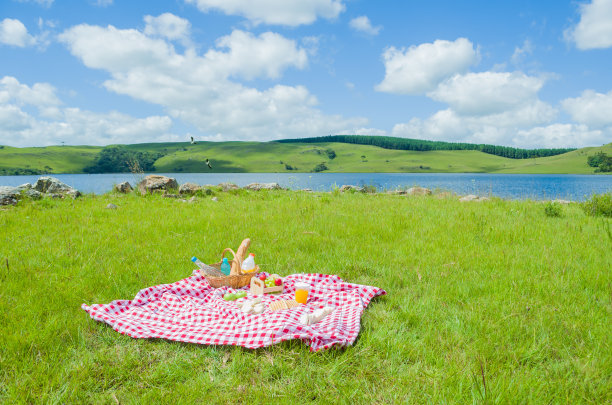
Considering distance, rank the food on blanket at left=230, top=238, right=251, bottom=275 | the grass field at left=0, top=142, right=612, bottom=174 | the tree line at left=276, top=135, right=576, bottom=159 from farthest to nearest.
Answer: the tree line at left=276, top=135, right=576, bottom=159, the grass field at left=0, top=142, right=612, bottom=174, the food on blanket at left=230, top=238, right=251, bottom=275

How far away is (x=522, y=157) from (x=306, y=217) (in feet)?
539

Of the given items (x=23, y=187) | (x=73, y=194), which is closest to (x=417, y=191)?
(x=73, y=194)

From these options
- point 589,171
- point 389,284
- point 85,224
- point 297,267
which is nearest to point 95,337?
point 297,267

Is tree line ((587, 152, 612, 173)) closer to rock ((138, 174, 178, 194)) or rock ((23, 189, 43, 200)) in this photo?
rock ((138, 174, 178, 194))

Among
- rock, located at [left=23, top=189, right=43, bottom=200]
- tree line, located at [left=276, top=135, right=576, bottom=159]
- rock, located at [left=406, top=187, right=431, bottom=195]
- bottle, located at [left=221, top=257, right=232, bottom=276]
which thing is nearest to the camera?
bottle, located at [left=221, top=257, right=232, bottom=276]

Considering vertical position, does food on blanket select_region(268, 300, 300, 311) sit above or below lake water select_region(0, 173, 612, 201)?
below

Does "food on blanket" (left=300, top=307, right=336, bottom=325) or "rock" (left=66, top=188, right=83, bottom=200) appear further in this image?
"rock" (left=66, top=188, right=83, bottom=200)

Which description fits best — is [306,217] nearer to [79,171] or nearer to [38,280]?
[38,280]

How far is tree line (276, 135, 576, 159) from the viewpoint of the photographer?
14238 cm

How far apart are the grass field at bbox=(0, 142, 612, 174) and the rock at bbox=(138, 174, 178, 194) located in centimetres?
9468

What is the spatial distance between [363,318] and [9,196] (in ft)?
42.0

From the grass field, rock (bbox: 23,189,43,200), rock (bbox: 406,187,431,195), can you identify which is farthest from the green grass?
the grass field

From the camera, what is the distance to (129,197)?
42.5 ft

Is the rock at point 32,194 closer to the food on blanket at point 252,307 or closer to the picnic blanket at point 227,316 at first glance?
the picnic blanket at point 227,316
